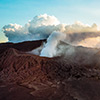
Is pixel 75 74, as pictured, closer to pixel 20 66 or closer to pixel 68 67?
pixel 68 67

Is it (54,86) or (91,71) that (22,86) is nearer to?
(54,86)

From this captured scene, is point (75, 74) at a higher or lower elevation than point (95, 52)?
lower

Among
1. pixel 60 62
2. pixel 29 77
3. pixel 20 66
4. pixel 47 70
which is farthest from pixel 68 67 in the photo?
pixel 20 66

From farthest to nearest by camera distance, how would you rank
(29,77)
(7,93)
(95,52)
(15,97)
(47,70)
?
(95,52), (47,70), (29,77), (7,93), (15,97)

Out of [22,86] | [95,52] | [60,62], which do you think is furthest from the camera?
[95,52]

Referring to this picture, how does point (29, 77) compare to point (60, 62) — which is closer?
point (29, 77)

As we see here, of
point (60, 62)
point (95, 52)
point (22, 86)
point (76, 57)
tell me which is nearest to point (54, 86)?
point (22, 86)
